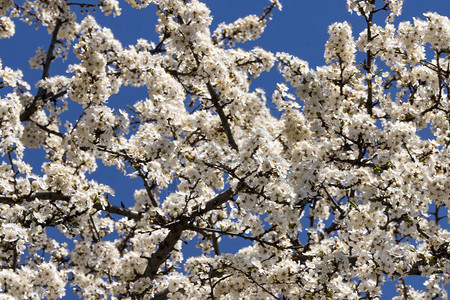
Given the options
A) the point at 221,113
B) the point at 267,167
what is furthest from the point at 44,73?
the point at 267,167

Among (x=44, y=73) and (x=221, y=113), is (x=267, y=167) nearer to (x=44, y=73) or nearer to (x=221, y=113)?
(x=221, y=113)

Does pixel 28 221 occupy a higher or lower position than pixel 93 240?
lower

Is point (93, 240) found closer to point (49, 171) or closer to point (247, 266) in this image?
point (49, 171)

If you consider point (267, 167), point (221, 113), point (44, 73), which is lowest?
point (267, 167)

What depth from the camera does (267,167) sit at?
22.8 ft

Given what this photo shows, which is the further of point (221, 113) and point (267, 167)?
point (221, 113)

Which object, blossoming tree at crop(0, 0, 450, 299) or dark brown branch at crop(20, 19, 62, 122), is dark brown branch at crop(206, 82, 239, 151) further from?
dark brown branch at crop(20, 19, 62, 122)

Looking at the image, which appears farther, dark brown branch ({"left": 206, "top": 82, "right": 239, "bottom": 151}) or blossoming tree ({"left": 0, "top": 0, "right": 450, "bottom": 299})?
dark brown branch ({"left": 206, "top": 82, "right": 239, "bottom": 151})

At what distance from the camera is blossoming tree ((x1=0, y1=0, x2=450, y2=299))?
749 cm

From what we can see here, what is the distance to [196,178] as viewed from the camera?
26.4 ft

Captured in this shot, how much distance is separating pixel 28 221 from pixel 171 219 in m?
2.26

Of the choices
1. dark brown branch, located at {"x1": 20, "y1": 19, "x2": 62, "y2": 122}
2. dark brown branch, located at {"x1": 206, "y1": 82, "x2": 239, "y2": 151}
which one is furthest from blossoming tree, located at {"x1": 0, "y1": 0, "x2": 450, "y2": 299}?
dark brown branch, located at {"x1": 20, "y1": 19, "x2": 62, "y2": 122}

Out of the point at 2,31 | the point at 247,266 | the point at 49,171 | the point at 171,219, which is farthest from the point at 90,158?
the point at 2,31

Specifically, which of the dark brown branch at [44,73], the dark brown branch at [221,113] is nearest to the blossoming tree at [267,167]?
the dark brown branch at [221,113]
